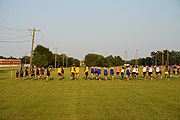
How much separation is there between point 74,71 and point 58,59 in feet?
317

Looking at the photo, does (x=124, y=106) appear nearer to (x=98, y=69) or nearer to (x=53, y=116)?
(x=53, y=116)

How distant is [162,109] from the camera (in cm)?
988

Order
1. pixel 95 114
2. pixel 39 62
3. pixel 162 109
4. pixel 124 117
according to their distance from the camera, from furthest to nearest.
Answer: pixel 39 62, pixel 162 109, pixel 95 114, pixel 124 117

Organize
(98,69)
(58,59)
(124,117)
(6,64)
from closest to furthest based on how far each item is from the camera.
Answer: (124,117) < (98,69) < (58,59) < (6,64)

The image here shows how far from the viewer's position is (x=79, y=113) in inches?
369

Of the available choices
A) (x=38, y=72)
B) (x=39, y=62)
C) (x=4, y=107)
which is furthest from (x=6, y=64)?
(x=4, y=107)

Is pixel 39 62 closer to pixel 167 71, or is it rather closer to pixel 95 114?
pixel 167 71

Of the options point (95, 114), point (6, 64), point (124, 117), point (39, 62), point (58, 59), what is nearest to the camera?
point (124, 117)

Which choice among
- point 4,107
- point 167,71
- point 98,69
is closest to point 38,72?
point 98,69

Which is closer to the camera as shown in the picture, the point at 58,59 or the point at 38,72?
the point at 38,72

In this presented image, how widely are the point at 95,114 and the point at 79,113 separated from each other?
63 centimetres

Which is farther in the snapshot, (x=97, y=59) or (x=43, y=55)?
(x=97, y=59)

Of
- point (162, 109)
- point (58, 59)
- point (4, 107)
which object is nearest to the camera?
point (162, 109)

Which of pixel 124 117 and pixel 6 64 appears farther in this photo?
pixel 6 64
